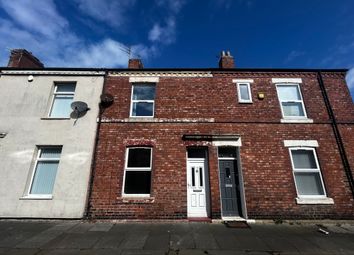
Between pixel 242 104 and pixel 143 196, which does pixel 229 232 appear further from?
pixel 242 104

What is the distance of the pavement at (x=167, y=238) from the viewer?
4.89 meters

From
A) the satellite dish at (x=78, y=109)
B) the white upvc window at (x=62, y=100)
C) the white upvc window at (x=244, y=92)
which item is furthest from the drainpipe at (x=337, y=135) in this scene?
the white upvc window at (x=62, y=100)

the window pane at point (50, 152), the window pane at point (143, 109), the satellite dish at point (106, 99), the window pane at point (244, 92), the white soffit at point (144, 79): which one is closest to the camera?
the window pane at point (50, 152)

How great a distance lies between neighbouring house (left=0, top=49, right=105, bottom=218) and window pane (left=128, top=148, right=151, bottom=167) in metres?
1.60

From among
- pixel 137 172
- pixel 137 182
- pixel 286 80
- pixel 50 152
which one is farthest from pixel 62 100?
pixel 286 80

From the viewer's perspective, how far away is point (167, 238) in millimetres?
5648

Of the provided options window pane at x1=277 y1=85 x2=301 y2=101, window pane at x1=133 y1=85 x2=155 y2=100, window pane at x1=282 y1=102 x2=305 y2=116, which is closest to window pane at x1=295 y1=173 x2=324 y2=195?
window pane at x1=282 y1=102 x2=305 y2=116

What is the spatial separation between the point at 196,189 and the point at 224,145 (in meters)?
2.10

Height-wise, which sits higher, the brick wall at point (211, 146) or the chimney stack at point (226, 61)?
the chimney stack at point (226, 61)

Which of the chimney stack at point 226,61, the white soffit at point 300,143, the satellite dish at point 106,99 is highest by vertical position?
the chimney stack at point 226,61

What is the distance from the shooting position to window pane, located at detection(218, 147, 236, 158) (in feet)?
28.0

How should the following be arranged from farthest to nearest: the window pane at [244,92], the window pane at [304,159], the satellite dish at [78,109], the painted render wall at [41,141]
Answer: the window pane at [244,92], the satellite dish at [78,109], the window pane at [304,159], the painted render wall at [41,141]

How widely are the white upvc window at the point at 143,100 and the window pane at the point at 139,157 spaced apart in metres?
1.66

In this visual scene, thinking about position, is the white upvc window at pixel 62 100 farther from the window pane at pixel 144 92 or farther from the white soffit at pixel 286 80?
the white soffit at pixel 286 80
